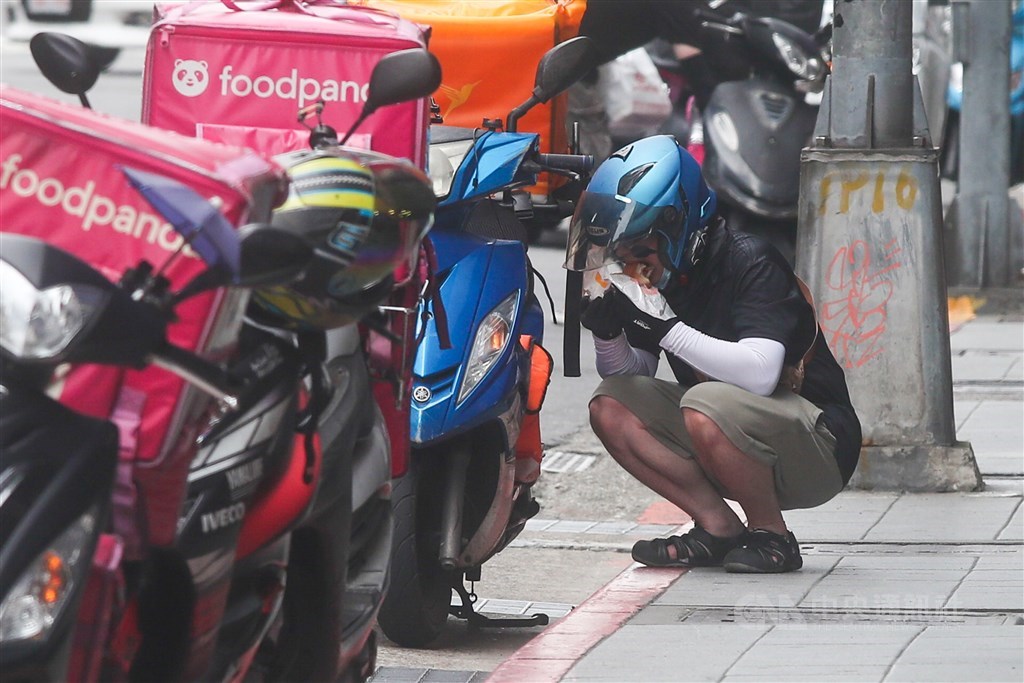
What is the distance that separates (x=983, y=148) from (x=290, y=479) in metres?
9.46

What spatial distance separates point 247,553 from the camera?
9.61 feet

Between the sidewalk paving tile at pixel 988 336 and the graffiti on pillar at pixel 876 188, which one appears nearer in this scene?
the graffiti on pillar at pixel 876 188

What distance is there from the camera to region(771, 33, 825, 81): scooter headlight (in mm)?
10734

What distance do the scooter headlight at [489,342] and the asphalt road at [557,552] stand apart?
0.71m

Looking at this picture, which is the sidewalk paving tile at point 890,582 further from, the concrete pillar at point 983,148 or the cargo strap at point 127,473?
the concrete pillar at point 983,148

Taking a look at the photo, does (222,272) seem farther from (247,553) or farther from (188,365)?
(247,553)

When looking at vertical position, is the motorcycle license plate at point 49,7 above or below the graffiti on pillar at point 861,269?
above

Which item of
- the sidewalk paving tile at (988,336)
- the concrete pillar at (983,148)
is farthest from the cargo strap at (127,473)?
the concrete pillar at (983,148)

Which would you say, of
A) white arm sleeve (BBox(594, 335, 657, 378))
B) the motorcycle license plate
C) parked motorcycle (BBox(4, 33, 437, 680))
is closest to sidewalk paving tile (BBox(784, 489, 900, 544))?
white arm sleeve (BBox(594, 335, 657, 378))

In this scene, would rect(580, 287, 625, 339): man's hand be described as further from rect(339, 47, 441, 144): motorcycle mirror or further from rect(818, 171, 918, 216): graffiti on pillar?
rect(339, 47, 441, 144): motorcycle mirror

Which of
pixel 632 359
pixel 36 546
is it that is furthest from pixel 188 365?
pixel 632 359

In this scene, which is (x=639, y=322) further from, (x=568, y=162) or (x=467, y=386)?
(x=467, y=386)

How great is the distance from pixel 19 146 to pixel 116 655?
0.73 m

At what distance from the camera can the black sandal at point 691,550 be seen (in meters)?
5.59
